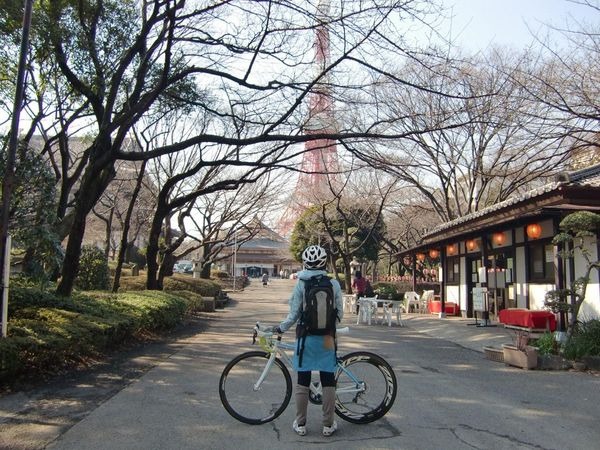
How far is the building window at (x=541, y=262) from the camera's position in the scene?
1343 centimetres

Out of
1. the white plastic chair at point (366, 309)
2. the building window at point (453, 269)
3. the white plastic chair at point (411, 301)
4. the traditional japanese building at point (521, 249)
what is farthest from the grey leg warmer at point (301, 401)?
the white plastic chair at point (411, 301)

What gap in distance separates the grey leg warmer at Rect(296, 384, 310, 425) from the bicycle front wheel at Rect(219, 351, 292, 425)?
1.24 feet

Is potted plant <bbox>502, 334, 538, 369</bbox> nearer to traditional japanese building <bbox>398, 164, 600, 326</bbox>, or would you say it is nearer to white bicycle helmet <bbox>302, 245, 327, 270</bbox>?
traditional japanese building <bbox>398, 164, 600, 326</bbox>

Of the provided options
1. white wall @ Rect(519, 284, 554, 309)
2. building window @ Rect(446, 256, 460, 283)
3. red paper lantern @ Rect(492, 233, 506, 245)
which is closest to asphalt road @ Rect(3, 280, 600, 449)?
white wall @ Rect(519, 284, 554, 309)

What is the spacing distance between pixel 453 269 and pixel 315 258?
17047 millimetres

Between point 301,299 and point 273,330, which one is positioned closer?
point 301,299

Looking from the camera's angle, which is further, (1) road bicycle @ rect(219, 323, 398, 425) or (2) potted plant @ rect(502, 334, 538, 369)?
(2) potted plant @ rect(502, 334, 538, 369)

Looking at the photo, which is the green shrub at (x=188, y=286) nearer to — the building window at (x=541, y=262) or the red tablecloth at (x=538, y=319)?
the building window at (x=541, y=262)

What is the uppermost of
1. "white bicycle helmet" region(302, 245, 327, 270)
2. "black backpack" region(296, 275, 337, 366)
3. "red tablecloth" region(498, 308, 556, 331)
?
"white bicycle helmet" region(302, 245, 327, 270)

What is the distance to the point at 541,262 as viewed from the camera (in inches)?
549

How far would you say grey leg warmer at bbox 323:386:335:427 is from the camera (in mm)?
4898

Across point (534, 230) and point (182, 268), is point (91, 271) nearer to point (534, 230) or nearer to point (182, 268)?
point (534, 230)

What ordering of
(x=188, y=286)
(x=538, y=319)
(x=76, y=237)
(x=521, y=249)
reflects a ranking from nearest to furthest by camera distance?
1. (x=76, y=237)
2. (x=538, y=319)
3. (x=521, y=249)
4. (x=188, y=286)

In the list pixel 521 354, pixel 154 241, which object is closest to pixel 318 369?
pixel 521 354
